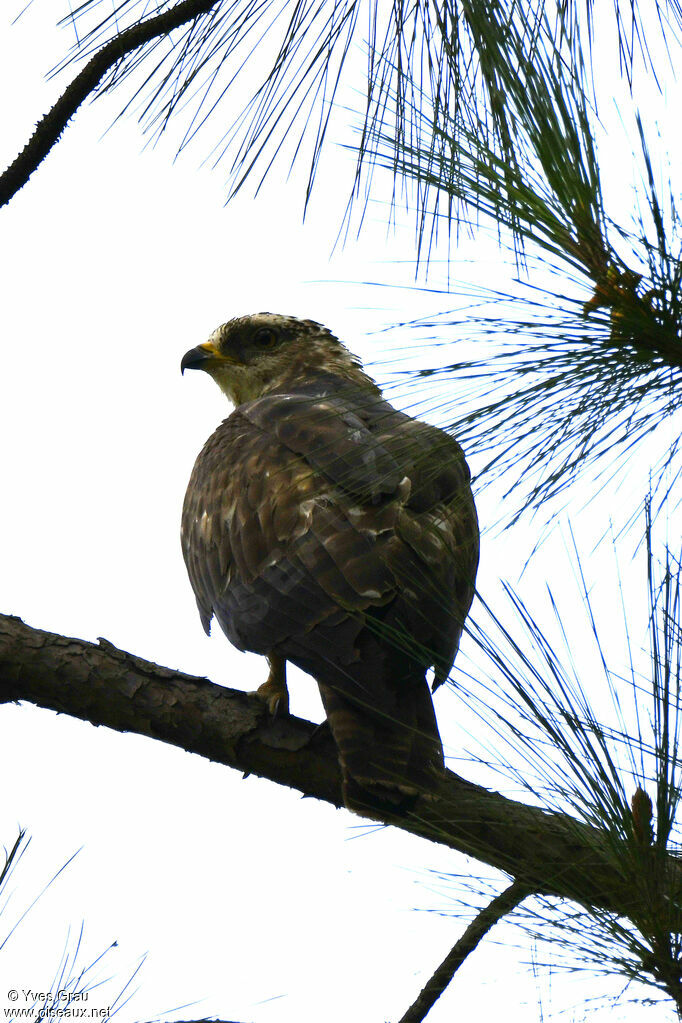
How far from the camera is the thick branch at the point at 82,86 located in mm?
3238

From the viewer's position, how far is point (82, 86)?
3.25 m

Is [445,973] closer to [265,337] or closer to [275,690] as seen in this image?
[275,690]

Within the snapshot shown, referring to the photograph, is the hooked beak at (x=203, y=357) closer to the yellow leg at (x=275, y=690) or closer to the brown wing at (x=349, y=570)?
the brown wing at (x=349, y=570)

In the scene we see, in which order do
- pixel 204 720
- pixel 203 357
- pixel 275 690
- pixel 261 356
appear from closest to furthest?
pixel 204 720 → pixel 275 690 → pixel 203 357 → pixel 261 356

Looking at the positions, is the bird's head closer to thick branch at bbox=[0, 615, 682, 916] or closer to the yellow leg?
the yellow leg

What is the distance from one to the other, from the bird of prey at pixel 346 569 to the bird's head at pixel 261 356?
1.38m

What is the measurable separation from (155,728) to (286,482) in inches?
35.8

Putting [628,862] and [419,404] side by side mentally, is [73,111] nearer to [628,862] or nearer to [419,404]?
[419,404]

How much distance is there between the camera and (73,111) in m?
3.29

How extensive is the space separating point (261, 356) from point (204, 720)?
2808mm

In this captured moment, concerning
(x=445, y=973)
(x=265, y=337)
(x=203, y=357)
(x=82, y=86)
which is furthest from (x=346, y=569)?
(x=265, y=337)

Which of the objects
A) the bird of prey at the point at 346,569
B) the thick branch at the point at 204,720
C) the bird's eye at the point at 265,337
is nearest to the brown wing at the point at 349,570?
the bird of prey at the point at 346,569

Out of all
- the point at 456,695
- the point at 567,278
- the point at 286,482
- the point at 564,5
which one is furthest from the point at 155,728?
the point at 564,5

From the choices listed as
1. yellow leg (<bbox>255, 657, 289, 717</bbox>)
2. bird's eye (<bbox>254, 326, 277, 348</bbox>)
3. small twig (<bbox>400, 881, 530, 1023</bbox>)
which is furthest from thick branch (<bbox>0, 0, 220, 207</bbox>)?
bird's eye (<bbox>254, 326, 277, 348</bbox>)
